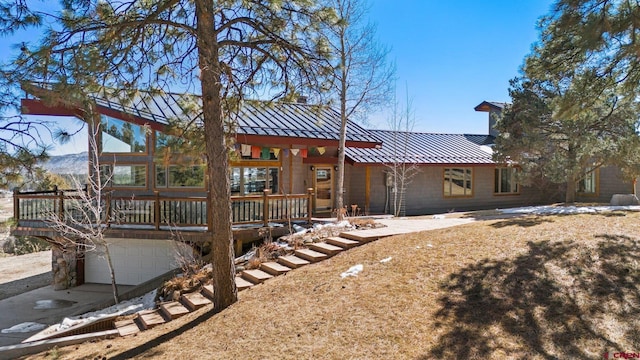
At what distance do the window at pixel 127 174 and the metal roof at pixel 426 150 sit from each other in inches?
287

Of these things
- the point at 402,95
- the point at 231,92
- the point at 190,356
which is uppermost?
the point at 402,95

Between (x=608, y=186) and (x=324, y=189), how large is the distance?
13086mm

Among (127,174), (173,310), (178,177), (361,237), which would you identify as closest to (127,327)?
(173,310)

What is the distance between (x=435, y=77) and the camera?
57.6 ft

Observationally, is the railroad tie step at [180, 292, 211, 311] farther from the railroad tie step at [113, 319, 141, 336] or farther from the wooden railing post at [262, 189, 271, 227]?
the wooden railing post at [262, 189, 271, 227]

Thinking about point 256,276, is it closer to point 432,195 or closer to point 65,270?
point 65,270

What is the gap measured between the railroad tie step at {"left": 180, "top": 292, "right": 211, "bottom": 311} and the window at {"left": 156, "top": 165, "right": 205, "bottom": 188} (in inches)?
165

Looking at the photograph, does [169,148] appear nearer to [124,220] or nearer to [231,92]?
[231,92]

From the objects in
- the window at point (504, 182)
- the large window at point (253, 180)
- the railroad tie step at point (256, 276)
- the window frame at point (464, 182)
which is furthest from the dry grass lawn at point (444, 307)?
the window at point (504, 182)

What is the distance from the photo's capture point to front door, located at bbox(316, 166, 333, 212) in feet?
49.6

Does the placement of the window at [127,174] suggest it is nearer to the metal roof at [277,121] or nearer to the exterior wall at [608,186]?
the metal roof at [277,121]

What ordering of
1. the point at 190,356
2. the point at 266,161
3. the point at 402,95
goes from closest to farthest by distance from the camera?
1. the point at 190,356
2. the point at 266,161
3. the point at 402,95

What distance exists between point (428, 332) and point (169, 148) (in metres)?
5.33

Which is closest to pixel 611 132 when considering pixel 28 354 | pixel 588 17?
pixel 588 17
